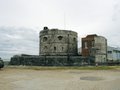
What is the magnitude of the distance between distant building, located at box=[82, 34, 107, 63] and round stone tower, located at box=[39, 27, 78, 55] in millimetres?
3796

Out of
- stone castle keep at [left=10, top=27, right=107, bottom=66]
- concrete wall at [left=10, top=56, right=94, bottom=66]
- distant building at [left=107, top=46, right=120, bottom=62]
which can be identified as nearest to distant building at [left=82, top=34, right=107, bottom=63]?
stone castle keep at [left=10, top=27, right=107, bottom=66]

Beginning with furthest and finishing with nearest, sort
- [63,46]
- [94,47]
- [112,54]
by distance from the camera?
[112,54] < [63,46] < [94,47]

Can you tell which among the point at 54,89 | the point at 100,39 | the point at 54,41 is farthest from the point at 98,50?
the point at 54,89

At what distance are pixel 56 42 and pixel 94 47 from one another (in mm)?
9422

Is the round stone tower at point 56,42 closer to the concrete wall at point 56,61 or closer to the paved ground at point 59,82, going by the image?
the concrete wall at point 56,61

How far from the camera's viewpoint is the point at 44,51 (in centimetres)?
5197

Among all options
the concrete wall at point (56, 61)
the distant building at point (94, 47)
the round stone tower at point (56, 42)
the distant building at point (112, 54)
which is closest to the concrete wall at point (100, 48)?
the distant building at point (94, 47)

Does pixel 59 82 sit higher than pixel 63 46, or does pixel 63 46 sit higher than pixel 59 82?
pixel 63 46

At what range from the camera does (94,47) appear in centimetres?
4922

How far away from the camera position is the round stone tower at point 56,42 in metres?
50.6

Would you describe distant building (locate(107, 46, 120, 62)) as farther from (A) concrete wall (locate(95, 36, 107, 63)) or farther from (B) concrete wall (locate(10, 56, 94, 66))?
(B) concrete wall (locate(10, 56, 94, 66))

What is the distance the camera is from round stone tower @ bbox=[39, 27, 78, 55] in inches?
1993

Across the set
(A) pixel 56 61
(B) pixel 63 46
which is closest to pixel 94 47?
(B) pixel 63 46

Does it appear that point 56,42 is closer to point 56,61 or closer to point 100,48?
point 56,61
